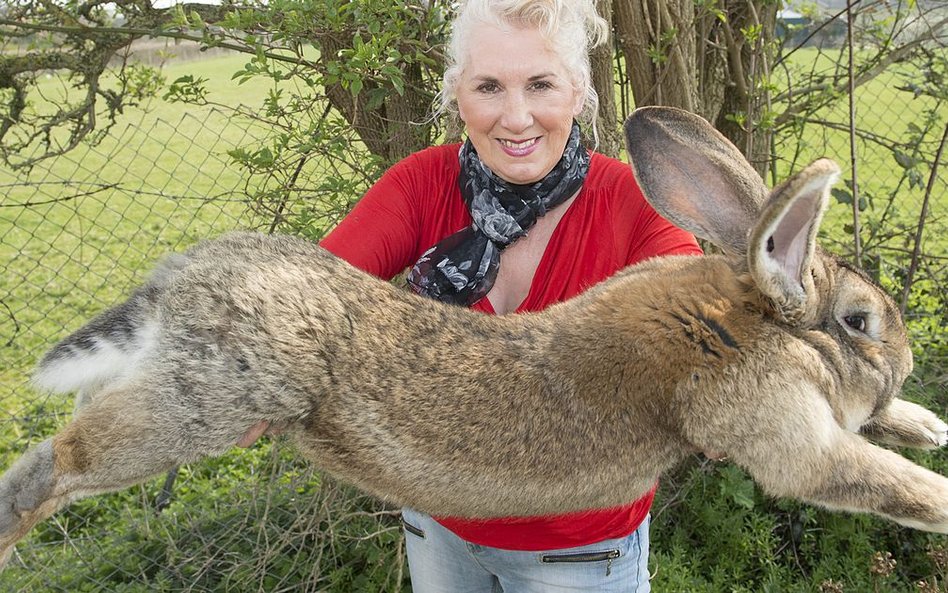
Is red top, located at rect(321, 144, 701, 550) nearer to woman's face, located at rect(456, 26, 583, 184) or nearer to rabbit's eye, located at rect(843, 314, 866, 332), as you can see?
woman's face, located at rect(456, 26, 583, 184)

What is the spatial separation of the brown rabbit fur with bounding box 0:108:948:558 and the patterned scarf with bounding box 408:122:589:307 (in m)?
0.28

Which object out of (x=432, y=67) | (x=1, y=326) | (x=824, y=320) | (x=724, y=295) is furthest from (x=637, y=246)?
(x=1, y=326)

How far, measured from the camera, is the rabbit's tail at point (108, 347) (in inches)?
89.7

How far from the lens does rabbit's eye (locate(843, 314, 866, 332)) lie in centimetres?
245

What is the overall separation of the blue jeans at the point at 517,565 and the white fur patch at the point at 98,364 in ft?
3.06

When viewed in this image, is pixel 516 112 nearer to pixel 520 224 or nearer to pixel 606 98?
pixel 520 224

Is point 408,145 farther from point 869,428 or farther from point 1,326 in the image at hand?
point 1,326

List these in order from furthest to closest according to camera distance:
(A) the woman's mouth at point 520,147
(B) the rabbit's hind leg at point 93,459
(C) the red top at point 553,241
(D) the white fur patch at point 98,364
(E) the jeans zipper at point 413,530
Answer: (E) the jeans zipper at point 413,530, (A) the woman's mouth at point 520,147, (C) the red top at point 553,241, (D) the white fur patch at point 98,364, (B) the rabbit's hind leg at point 93,459

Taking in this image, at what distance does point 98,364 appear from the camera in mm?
2307

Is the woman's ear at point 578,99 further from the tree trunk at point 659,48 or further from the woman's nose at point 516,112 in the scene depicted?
the tree trunk at point 659,48

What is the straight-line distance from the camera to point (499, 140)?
9.28ft

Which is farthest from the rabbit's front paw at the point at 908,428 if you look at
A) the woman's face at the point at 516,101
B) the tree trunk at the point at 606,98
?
the tree trunk at the point at 606,98

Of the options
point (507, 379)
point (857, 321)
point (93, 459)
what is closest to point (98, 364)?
point (93, 459)

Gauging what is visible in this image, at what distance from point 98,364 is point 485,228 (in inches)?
48.5
